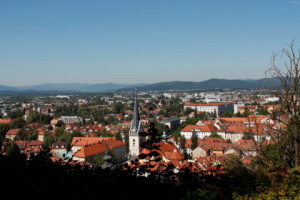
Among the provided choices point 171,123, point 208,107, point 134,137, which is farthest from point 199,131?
point 208,107

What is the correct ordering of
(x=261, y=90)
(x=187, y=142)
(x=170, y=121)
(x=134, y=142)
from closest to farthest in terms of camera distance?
(x=261, y=90) < (x=134, y=142) < (x=187, y=142) < (x=170, y=121)

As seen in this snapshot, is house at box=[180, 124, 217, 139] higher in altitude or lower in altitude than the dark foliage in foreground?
lower

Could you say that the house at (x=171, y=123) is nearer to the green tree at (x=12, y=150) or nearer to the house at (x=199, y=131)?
the house at (x=199, y=131)

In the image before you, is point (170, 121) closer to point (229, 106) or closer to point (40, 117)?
point (40, 117)

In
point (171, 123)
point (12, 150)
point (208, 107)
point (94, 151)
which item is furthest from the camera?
point (208, 107)

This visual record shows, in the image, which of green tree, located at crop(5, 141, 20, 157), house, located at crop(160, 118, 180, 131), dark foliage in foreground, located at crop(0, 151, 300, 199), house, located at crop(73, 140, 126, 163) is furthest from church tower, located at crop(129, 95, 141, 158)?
house, located at crop(160, 118, 180, 131)

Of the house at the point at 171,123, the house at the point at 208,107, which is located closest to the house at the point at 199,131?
the house at the point at 171,123

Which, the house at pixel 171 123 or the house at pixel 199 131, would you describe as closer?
the house at pixel 199 131

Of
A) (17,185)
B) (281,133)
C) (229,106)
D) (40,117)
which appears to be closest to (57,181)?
(17,185)

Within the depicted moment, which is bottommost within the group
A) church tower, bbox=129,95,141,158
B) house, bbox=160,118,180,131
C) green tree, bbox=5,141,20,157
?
house, bbox=160,118,180,131

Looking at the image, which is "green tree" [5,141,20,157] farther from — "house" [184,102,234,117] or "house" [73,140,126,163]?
"house" [184,102,234,117]

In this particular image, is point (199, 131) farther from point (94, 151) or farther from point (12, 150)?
point (12, 150)
